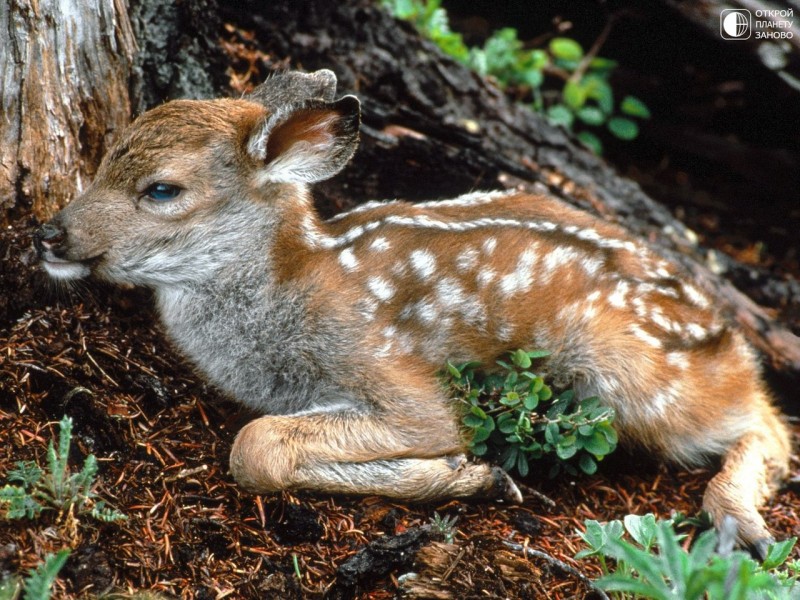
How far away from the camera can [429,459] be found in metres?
3.90

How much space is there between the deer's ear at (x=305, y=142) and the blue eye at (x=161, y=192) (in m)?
0.37

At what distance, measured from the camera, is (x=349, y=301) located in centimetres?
398

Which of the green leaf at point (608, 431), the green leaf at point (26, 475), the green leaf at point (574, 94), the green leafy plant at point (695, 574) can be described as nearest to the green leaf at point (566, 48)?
the green leaf at point (574, 94)

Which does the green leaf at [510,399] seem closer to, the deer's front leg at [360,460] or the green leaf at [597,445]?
the deer's front leg at [360,460]

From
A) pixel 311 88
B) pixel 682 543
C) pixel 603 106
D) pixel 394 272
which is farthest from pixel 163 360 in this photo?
pixel 603 106

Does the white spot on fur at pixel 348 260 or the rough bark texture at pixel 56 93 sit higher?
the rough bark texture at pixel 56 93

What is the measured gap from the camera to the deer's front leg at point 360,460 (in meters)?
3.60

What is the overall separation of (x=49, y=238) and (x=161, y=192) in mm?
499

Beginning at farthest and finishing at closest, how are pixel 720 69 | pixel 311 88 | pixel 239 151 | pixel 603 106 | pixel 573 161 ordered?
pixel 603 106, pixel 720 69, pixel 573 161, pixel 311 88, pixel 239 151

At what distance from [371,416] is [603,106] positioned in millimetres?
4069

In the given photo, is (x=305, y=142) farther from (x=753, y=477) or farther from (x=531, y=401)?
(x=753, y=477)

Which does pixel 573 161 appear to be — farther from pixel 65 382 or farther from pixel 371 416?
pixel 65 382

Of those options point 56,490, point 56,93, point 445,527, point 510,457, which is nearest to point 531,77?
point 510,457

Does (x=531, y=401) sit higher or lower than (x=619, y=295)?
lower
